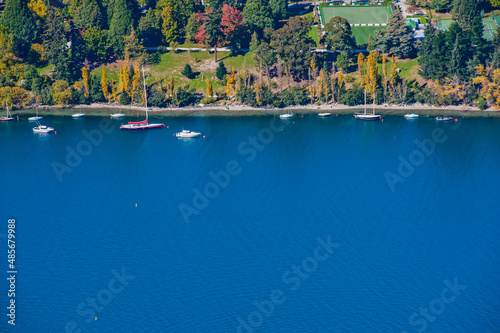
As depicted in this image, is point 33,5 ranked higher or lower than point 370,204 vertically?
higher

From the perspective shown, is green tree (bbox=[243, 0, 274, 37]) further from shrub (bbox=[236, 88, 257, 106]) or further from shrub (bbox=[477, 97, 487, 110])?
shrub (bbox=[477, 97, 487, 110])

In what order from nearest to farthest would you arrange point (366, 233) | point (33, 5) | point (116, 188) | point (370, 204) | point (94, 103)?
point (366, 233) → point (370, 204) → point (116, 188) → point (94, 103) → point (33, 5)

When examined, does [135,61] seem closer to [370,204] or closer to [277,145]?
[277,145]

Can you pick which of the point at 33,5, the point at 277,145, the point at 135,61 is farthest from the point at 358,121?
the point at 33,5

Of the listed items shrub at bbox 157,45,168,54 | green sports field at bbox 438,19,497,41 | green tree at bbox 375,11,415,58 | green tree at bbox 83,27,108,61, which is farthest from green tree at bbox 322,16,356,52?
green tree at bbox 83,27,108,61

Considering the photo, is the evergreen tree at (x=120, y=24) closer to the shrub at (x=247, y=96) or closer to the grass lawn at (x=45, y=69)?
the grass lawn at (x=45, y=69)

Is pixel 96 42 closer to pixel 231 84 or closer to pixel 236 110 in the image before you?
pixel 231 84

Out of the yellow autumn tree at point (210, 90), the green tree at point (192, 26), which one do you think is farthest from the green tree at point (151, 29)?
the yellow autumn tree at point (210, 90)

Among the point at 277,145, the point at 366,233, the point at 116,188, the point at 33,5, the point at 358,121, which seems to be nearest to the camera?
the point at 366,233
